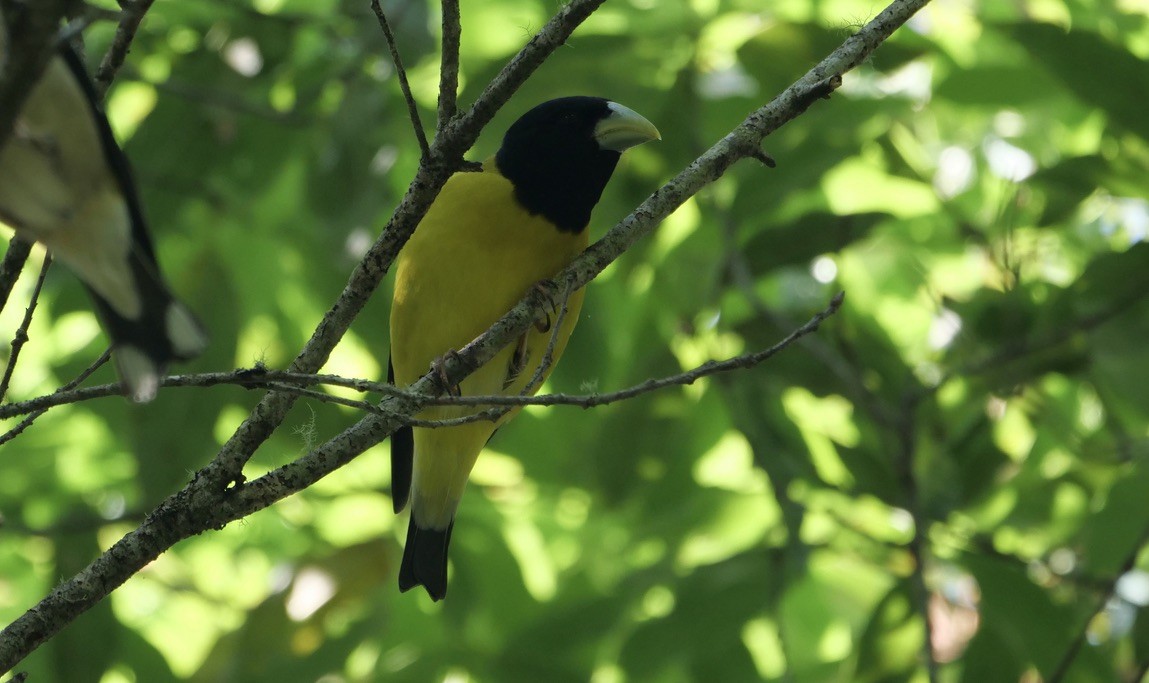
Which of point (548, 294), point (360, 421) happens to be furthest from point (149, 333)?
point (548, 294)

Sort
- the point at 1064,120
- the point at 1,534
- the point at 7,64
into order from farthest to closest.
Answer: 1. the point at 1064,120
2. the point at 1,534
3. the point at 7,64

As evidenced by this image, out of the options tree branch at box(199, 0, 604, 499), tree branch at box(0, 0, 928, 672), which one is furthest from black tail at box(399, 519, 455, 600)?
tree branch at box(199, 0, 604, 499)

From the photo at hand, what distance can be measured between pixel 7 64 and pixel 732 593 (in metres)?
2.85

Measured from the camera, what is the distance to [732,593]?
3.82 meters

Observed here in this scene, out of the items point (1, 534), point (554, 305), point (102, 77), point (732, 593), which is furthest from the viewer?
point (1, 534)

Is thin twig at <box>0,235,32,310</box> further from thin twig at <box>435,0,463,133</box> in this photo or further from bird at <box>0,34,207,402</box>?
thin twig at <box>435,0,463,133</box>

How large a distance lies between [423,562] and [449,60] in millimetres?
2174

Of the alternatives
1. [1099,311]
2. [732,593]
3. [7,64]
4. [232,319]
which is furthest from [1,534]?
[1099,311]

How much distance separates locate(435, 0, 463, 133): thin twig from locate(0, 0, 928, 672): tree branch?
0.11 ft

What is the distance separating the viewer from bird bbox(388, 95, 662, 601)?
3.88 m

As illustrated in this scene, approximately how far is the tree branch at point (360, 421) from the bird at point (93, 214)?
409mm

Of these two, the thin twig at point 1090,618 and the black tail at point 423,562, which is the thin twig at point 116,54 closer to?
the black tail at point 423,562

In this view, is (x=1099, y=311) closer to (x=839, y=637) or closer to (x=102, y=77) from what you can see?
(x=839, y=637)

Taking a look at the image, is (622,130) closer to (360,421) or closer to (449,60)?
(449,60)
